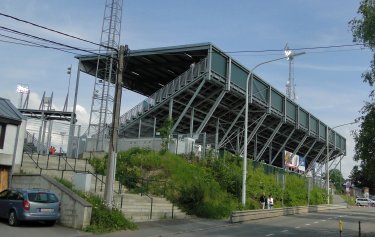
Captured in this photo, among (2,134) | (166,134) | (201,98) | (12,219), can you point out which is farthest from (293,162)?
(12,219)

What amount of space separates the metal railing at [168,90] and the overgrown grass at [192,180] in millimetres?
7571

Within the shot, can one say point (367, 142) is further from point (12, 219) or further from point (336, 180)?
point (336, 180)

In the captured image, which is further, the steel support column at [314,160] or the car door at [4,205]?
the steel support column at [314,160]

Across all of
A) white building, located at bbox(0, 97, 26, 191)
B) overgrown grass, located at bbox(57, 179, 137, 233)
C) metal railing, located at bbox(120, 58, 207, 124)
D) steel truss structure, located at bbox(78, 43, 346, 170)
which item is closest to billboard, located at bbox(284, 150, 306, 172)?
steel truss structure, located at bbox(78, 43, 346, 170)

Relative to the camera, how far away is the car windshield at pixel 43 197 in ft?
59.9

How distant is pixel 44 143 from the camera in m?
38.0

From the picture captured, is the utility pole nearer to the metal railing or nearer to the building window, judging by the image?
the building window

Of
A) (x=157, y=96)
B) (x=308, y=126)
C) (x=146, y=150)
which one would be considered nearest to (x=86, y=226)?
(x=146, y=150)

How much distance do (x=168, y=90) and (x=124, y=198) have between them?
18777 mm

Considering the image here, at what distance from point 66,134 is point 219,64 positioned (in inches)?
568

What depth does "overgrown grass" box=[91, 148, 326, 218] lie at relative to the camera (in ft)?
91.8

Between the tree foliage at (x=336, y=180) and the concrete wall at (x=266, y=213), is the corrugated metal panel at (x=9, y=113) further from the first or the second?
the tree foliage at (x=336, y=180)

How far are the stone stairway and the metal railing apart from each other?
1416 centimetres

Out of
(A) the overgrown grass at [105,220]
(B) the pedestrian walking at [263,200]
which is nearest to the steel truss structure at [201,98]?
(B) the pedestrian walking at [263,200]
